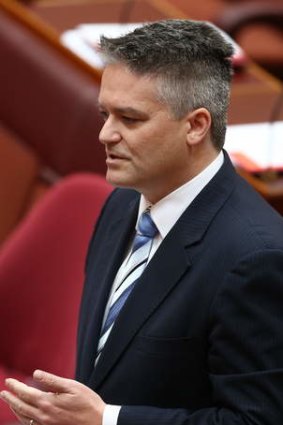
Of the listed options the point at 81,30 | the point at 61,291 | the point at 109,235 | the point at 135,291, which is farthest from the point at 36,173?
the point at 135,291

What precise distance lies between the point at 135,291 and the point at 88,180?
1.91 feet

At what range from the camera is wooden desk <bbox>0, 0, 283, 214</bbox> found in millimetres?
1748

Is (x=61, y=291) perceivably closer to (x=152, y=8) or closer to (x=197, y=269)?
(x=197, y=269)

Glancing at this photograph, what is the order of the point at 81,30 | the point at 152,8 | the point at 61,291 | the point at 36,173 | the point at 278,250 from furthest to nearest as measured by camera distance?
the point at 152,8, the point at 81,30, the point at 36,173, the point at 61,291, the point at 278,250

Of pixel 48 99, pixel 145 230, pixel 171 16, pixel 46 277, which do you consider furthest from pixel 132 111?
pixel 171 16

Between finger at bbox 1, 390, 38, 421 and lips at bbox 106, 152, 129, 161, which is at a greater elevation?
lips at bbox 106, 152, 129, 161

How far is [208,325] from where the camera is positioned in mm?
852

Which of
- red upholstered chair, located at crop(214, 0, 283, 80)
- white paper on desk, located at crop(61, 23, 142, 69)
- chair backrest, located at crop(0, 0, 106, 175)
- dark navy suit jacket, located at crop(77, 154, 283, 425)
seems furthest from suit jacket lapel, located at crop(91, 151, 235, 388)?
red upholstered chair, located at crop(214, 0, 283, 80)

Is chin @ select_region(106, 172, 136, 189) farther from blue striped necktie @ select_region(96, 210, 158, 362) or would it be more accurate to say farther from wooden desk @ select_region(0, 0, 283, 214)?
wooden desk @ select_region(0, 0, 283, 214)

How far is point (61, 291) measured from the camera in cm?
146

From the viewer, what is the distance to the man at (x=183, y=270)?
2.72ft

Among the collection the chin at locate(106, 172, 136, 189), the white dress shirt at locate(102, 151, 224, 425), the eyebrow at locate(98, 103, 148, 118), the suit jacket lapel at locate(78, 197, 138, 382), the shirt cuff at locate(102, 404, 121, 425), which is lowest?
the shirt cuff at locate(102, 404, 121, 425)

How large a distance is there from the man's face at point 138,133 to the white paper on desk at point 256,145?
739 millimetres

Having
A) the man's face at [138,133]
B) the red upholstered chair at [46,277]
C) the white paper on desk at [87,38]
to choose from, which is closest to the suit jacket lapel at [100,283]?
the man's face at [138,133]
